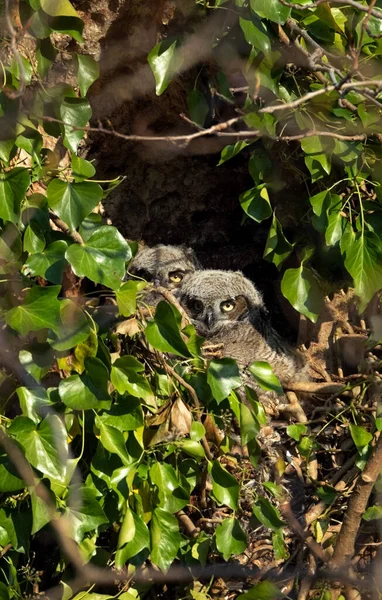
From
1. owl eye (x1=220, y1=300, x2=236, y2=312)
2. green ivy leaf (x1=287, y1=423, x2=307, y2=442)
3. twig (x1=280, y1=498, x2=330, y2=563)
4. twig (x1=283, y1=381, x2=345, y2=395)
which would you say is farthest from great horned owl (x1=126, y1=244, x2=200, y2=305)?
twig (x1=280, y1=498, x2=330, y2=563)

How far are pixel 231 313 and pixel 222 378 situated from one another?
1.68 meters

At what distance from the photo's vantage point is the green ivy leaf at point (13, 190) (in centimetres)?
203

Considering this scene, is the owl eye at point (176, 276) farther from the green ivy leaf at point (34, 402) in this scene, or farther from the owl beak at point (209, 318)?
the green ivy leaf at point (34, 402)

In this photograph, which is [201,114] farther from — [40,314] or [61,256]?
[40,314]

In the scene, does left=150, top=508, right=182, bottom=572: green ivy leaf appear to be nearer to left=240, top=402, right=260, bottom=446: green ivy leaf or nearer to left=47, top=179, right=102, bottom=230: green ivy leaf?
left=240, top=402, right=260, bottom=446: green ivy leaf

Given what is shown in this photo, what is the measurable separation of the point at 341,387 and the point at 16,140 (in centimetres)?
138

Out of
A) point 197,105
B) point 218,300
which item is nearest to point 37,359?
point 197,105

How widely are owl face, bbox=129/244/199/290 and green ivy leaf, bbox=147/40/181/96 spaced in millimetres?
1594

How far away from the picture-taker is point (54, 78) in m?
2.61

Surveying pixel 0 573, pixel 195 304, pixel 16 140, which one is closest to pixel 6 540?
pixel 0 573

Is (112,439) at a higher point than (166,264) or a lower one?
higher

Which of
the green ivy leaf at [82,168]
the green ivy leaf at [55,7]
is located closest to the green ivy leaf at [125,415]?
the green ivy leaf at [82,168]

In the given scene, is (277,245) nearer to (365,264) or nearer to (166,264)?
(365,264)

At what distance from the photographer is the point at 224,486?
218 cm
